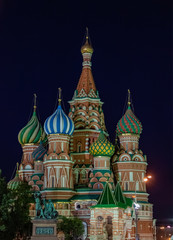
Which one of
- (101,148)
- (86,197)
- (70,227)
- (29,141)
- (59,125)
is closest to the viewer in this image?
(70,227)

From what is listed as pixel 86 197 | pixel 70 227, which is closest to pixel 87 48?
pixel 86 197

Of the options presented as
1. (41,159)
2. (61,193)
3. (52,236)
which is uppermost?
(41,159)

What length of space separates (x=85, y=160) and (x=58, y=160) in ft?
15.0

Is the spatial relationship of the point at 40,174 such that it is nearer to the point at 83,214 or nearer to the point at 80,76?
the point at 83,214

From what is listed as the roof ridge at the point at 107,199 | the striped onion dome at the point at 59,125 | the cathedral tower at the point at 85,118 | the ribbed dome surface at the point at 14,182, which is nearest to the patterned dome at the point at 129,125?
the cathedral tower at the point at 85,118

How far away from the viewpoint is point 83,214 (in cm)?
4447

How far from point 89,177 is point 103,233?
431 inches

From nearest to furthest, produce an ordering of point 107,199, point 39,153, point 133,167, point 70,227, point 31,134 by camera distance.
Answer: point 107,199
point 70,227
point 133,167
point 39,153
point 31,134

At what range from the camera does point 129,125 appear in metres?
49.8

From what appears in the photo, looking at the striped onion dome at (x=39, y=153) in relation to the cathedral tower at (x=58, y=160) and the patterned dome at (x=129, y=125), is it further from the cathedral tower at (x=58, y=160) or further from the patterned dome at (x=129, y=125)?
the patterned dome at (x=129, y=125)

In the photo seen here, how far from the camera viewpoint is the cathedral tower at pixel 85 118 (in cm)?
4909

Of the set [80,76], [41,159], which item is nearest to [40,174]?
[41,159]

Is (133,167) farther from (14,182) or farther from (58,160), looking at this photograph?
(14,182)

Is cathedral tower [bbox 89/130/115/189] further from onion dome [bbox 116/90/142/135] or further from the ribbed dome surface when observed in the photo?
the ribbed dome surface
